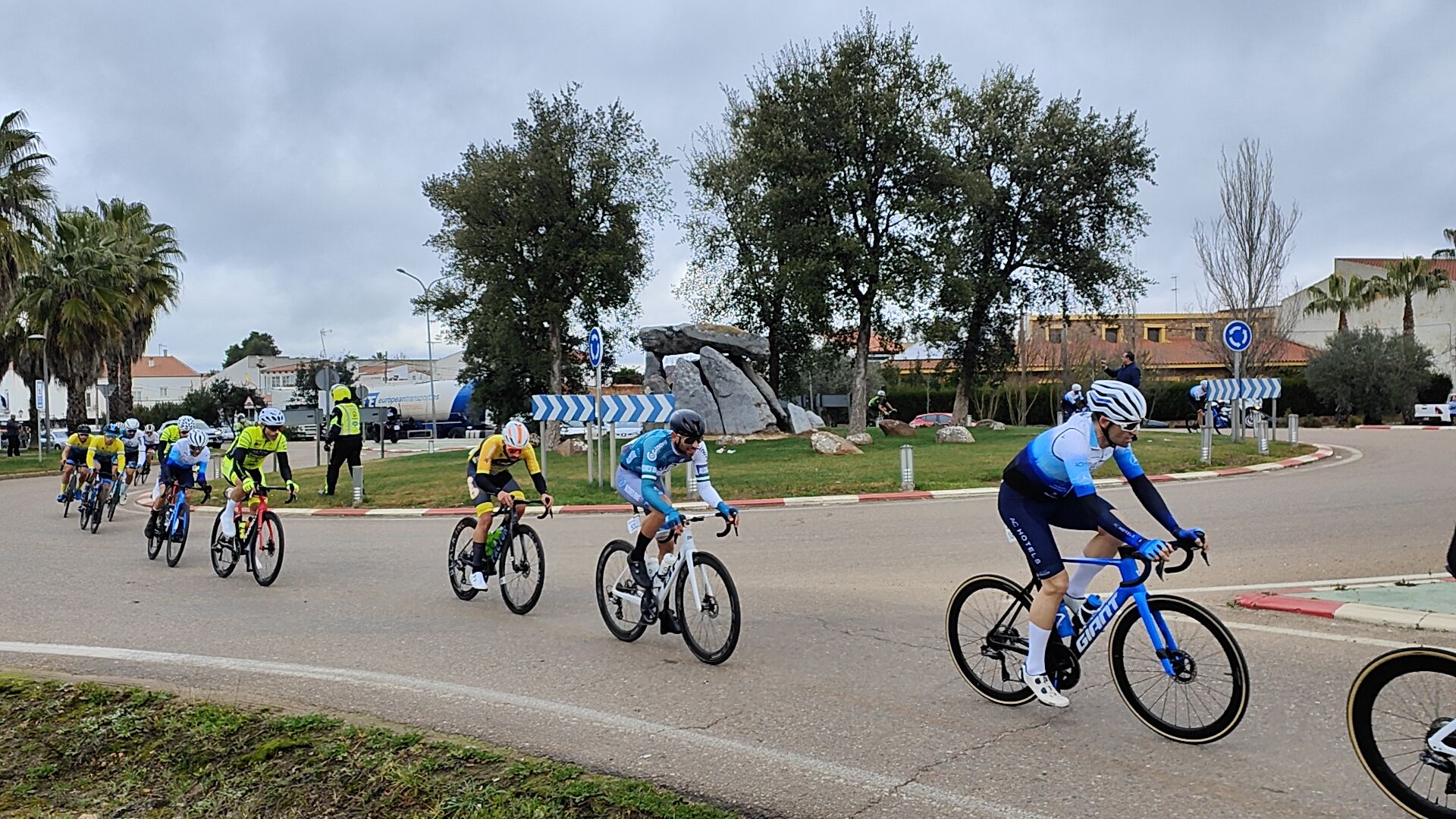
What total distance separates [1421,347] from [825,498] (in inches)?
1644

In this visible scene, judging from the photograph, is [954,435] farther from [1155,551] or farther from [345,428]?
[1155,551]

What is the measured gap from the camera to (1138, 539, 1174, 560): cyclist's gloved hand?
4793 mm

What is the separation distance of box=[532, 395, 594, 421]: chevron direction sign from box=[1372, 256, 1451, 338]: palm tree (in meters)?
50.2

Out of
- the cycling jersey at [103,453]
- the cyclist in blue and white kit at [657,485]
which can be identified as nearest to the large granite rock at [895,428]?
the cycling jersey at [103,453]

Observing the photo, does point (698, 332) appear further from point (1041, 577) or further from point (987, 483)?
point (1041, 577)

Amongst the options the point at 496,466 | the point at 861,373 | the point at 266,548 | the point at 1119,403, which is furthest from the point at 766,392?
the point at 1119,403

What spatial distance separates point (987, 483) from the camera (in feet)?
62.2

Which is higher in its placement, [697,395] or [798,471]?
[697,395]

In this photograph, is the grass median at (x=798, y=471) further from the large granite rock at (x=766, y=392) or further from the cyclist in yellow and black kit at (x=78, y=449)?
the large granite rock at (x=766, y=392)

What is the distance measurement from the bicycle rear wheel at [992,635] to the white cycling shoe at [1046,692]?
0.43 feet

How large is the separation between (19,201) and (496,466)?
34537 millimetres

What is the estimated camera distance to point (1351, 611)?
7555mm

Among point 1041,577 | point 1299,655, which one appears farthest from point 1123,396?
point 1299,655

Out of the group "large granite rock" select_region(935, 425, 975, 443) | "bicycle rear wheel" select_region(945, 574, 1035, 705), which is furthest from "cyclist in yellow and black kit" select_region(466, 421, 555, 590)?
"large granite rock" select_region(935, 425, 975, 443)
